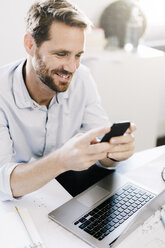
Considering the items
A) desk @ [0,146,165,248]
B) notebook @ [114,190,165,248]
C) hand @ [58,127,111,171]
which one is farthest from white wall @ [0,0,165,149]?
notebook @ [114,190,165,248]

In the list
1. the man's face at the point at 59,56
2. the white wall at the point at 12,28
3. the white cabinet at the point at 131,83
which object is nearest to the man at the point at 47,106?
the man's face at the point at 59,56

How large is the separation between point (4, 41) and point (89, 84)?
2.63ft

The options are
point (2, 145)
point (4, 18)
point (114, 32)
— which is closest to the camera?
point (2, 145)

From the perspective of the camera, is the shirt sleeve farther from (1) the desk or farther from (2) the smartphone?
(2) the smartphone

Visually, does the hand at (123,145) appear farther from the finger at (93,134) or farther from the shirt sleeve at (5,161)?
the shirt sleeve at (5,161)

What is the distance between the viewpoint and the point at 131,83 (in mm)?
2125

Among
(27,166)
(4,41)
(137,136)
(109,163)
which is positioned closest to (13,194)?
(27,166)

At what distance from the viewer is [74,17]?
1133mm

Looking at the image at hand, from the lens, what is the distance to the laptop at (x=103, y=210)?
0.80 metres

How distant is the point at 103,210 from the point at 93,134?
0.23 meters

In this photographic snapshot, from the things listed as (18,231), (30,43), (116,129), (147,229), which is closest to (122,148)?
(116,129)

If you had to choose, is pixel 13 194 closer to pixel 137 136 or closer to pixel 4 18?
pixel 4 18

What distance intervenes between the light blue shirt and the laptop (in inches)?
11.1

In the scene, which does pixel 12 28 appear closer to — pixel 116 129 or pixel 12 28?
pixel 12 28
